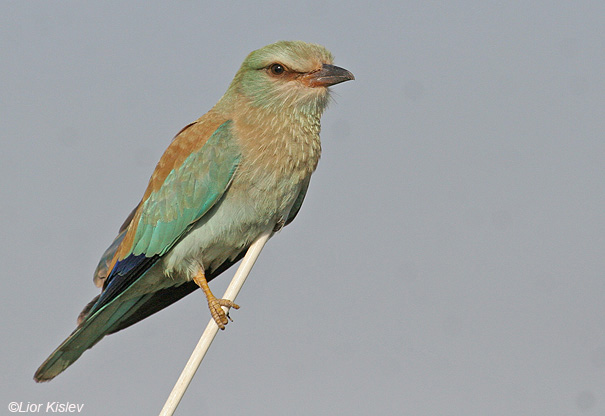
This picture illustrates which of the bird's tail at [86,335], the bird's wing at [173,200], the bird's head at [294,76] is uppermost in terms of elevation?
the bird's head at [294,76]

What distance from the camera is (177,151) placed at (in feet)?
14.6

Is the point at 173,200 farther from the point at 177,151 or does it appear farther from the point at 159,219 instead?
the point at 177,151

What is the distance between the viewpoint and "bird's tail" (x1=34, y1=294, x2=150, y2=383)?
14.4 ft

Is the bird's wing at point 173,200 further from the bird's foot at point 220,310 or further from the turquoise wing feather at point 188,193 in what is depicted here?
the bird's foot at point 220,310

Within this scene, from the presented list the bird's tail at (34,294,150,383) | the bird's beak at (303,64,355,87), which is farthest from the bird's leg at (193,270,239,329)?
the bird's beak at (303,64,355,87)

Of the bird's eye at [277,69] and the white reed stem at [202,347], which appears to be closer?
the white reed stem at [202,347]

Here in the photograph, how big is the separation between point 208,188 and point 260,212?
292 mm

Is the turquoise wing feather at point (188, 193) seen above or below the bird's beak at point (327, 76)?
below

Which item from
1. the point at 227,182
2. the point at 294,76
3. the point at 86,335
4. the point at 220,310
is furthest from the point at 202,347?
the point at 294,76

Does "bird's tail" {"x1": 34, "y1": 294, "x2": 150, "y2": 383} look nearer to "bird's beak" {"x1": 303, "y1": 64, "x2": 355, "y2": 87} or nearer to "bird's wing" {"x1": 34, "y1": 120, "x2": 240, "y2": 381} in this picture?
"bird's wing" {"x1": 34, "y1": 120, "x2": 240, "y2": 381}

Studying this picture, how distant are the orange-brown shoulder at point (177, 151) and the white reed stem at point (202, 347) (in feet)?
2.40

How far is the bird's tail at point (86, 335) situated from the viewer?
439 cm

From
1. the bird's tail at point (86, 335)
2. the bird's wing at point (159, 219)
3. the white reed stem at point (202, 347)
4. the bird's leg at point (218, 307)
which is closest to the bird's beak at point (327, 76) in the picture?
the bird's wing at point (159, 219)

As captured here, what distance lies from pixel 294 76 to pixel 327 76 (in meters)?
0.18
